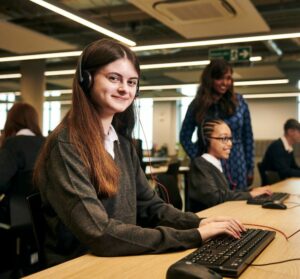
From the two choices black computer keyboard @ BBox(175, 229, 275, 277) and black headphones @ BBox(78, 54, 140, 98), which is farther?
black headphones @ BBox(78, 54, 140, 98)

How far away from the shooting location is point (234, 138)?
2.93m

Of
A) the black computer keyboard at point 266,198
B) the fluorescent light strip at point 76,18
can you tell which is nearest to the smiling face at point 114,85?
the black computer keyboard at point 266,198

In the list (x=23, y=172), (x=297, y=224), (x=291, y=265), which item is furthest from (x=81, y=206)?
(x=23, y=172)

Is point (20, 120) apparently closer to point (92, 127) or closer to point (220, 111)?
point (220, 111)

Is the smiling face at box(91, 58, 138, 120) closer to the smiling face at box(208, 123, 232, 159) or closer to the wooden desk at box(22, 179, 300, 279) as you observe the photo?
the wooden desk at box(22, 179, 300, 279)

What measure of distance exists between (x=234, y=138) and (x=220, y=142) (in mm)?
491

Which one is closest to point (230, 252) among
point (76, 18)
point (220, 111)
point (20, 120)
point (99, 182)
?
point (99, 182)

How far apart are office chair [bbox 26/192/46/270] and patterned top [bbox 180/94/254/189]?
5.10 feet

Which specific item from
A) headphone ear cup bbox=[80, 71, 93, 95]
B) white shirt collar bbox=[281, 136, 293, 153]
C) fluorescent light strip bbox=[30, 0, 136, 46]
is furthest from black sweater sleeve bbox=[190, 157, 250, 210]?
white shirt collar bbox=[281, 136, 293, 153]

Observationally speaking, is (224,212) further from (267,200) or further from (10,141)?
(10,141)

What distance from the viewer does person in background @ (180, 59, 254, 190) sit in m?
2.83

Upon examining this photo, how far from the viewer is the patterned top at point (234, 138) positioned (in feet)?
9.36

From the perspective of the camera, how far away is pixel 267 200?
2242 millimetres

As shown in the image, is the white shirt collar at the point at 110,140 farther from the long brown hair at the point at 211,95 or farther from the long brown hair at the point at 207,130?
the long brown hair at the point at 211,95
